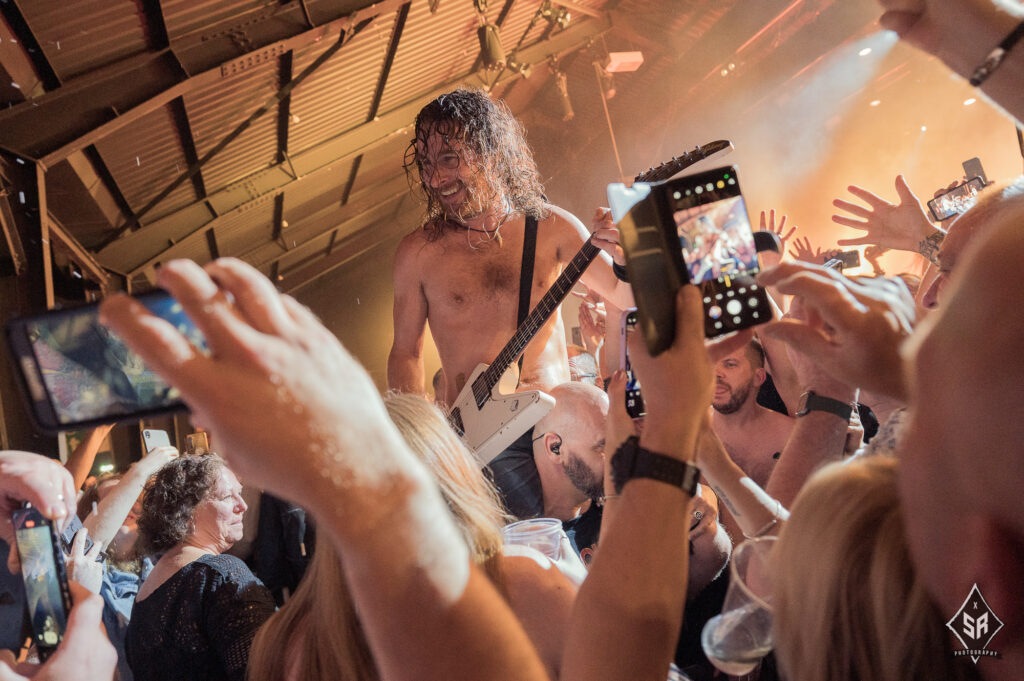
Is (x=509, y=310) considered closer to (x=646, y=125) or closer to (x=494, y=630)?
(x=494, y=630)

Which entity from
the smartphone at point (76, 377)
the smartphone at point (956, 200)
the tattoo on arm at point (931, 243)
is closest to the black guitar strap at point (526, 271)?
the tattoo on arm at point (931, 243)

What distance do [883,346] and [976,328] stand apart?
1.46 feet

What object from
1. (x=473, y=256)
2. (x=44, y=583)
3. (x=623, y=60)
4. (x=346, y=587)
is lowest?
(x=346, y=587)

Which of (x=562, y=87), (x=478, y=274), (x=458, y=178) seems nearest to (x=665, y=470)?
(x=478, y=274)

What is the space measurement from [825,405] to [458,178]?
6.10 feet

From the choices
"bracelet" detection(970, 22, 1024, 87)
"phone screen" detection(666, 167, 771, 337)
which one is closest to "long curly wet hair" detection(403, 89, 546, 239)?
"phone screen" detection(666, 167, 771, 337)

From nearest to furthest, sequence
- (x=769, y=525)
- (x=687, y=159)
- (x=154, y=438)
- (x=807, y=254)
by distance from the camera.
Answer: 1. (x=769, y=525)
2. (x=687, y=159)
3. (x=154, y=438)
4. (x=807, y=254)

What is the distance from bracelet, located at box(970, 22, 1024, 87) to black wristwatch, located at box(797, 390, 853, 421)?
0.69 meters

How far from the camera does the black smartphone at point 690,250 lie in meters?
0.81

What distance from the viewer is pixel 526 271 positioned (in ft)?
9.20

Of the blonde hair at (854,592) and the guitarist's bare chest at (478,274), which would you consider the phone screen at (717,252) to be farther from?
the guitarist's bare chest at (478,274)

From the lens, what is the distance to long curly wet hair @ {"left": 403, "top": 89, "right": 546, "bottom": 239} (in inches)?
114

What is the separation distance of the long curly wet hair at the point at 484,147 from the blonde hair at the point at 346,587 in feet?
5.11

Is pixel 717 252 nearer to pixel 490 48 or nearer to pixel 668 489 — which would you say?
pixel 668 489
